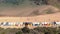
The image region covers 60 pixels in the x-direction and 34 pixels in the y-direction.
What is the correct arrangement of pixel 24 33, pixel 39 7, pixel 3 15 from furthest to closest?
pixel 39 7
pixel 3 15
pixel 24 33

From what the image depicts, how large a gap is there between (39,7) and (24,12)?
10.9 feet

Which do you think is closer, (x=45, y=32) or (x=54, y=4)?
(x=45, y=32)

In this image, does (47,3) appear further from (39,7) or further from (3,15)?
(3,15)

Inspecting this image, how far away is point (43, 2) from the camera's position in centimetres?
4534

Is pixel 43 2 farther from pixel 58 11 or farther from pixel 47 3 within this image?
pixel 58 11

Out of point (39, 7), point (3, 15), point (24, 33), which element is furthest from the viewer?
point (39, 7)

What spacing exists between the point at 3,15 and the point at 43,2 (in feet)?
26.1

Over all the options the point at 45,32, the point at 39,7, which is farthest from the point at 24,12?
the point at 45,32

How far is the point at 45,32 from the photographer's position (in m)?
19.7

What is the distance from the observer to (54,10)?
42875 millimetres

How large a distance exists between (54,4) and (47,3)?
1.35 m

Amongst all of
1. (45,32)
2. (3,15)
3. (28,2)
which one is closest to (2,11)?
(3,15)

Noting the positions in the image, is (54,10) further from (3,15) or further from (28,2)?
(3,15)

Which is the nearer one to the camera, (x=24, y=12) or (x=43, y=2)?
(x=24, y=12)
